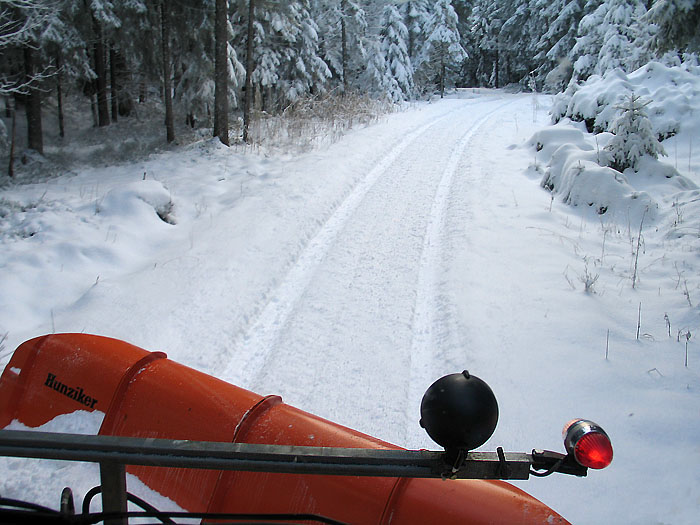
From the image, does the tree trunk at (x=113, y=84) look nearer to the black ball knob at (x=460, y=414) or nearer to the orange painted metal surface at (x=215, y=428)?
the orange painted metal surface at (x=215, y=428)

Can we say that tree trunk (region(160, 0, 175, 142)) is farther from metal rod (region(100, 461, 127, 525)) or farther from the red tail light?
the red tail light

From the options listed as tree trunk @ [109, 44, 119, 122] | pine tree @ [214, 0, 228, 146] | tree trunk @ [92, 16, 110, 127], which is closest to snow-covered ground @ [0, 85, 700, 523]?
pine tree @ [214, 0, 228, 146]

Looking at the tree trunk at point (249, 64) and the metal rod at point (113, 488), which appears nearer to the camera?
the metal rod at point (113, 488)

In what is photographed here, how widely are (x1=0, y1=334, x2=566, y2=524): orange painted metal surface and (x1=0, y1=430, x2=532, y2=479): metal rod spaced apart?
711mm

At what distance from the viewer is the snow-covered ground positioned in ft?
12.6

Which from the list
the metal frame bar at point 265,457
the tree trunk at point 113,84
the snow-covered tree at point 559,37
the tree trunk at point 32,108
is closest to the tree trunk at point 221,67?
the tree trunk at point 32,108

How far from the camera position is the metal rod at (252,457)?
1.24 metres

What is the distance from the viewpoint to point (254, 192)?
10.1m

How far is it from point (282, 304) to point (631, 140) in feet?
27.8

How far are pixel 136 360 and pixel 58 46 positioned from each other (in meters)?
16.8

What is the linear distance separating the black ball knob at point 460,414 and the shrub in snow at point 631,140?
33.9 ft

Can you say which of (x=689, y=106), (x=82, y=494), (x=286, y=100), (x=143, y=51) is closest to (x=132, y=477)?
(x=82, y=494)

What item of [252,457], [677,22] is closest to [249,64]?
[677,22]

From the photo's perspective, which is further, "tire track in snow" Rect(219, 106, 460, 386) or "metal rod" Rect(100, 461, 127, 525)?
"tire track in snow" Rect(219, 106, 460, 386)
